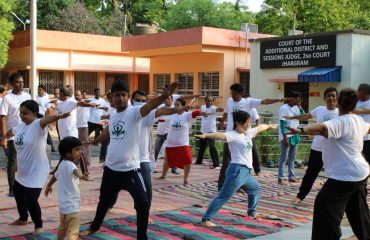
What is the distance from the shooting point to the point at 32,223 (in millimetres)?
6547

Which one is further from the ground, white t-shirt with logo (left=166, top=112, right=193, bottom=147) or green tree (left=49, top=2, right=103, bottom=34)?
green tree (left=49, top=2, right=103, bottom=34)

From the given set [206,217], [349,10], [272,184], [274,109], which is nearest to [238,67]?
[274,109]

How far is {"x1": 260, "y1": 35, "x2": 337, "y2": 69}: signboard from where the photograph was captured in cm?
1878

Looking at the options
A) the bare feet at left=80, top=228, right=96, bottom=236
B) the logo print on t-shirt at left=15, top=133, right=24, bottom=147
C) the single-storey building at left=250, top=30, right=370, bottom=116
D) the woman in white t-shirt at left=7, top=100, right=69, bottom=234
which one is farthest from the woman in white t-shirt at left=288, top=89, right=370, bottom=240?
the single-storey building at left=250, top=30, right=370, bottom=116

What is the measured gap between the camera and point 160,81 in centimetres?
2641

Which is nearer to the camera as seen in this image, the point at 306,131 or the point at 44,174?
the point at 306,131

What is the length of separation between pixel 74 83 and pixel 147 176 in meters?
22.1

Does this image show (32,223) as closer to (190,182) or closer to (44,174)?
(44,174)

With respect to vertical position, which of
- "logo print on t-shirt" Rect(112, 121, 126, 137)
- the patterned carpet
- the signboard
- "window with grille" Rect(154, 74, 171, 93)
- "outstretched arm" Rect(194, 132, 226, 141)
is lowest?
the patterned carpet

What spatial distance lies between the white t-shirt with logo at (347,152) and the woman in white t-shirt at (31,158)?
2940 millimetres

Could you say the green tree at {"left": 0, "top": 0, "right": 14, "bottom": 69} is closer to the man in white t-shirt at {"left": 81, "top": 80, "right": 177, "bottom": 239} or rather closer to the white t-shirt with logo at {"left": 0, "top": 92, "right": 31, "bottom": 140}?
the white t-shirt with logo at {"left": 0, "top": 92, "right": 31, "bottom": 140}

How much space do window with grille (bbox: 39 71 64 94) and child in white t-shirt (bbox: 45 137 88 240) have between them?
21.9 m

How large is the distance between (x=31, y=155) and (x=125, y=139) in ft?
3.96

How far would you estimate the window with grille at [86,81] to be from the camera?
2805cm
